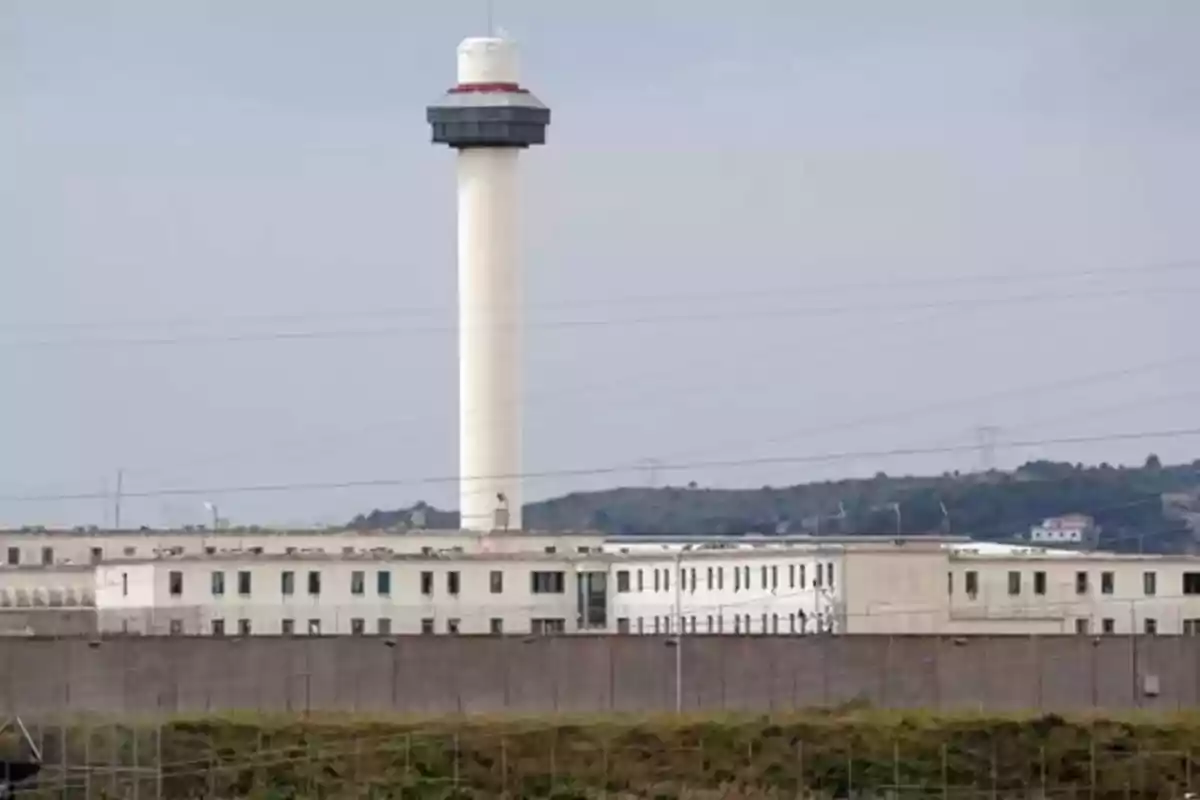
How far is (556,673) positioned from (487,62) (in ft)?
148

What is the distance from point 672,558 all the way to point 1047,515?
72554mm

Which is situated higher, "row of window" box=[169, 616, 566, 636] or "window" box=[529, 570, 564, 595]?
"window" box=[529, 570, 564, 595]

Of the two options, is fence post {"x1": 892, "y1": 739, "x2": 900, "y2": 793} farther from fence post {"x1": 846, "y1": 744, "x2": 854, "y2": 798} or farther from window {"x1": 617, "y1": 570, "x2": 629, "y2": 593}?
window {"x1": 617, "y1": 570, "x2": 629, "y2": 593}

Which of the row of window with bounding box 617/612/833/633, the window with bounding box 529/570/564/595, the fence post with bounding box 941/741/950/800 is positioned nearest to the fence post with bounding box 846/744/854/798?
the fence post with bounding box 941/741/950/800

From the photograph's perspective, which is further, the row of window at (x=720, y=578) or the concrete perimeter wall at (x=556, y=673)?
the row of window at (x=720, y=578)

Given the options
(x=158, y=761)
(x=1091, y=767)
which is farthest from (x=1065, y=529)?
(x=158, y=761)

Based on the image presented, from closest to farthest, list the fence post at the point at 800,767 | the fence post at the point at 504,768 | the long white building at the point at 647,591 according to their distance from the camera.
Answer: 1. the fence post at the point at 504,768
2. the fence post at the point at 800,767
3. the long white building at the point at 647,591

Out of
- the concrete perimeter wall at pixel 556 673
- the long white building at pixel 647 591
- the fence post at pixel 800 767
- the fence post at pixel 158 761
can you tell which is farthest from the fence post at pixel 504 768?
the long white building at pixel 647 591

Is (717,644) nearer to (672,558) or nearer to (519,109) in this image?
(672,558)

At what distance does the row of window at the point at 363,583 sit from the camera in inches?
3233

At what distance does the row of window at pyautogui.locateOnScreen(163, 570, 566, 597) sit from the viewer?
269 feet

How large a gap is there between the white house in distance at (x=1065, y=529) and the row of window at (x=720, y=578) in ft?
159

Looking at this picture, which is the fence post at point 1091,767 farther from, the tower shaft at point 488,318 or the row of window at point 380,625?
the tower shaft at point 488,318

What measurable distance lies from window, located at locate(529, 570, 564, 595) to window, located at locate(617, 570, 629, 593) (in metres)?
1.78
